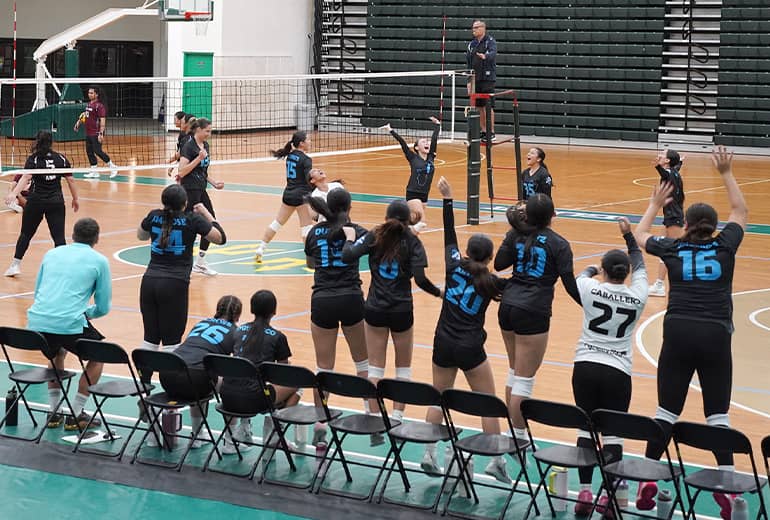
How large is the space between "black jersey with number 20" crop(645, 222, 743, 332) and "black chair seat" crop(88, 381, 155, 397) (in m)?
3.83

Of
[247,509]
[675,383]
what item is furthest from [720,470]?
[247,509]

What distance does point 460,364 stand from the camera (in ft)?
25.8

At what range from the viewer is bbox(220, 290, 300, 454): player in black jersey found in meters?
7.94

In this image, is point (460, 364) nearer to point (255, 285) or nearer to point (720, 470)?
point (720, 470)

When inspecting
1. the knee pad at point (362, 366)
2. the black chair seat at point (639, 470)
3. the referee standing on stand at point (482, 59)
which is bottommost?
the black chair seat at point (639, 470)

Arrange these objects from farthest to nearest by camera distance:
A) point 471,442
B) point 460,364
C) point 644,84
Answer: point 644,84 → point 460,364 → point 471,442

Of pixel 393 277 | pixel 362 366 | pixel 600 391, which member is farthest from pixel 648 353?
pixel 600 391

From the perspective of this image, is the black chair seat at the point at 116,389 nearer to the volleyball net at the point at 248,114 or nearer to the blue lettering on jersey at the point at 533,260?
the blue lettering on jersey at the point at 533,260

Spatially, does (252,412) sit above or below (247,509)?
above

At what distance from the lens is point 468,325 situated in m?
Result: 7.81

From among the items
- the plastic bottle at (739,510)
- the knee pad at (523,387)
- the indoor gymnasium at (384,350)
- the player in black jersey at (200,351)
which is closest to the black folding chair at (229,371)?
the indoor gymnasium at (384,350)

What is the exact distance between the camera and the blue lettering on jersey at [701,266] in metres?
7.31

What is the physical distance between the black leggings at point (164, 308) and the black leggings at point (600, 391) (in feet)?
10.8

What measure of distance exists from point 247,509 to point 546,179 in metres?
9.00
